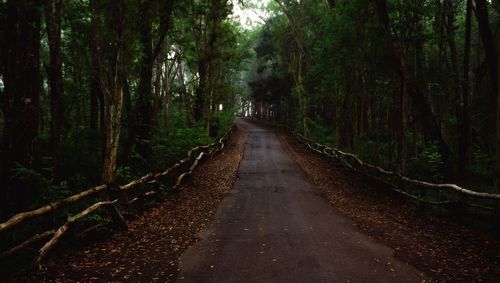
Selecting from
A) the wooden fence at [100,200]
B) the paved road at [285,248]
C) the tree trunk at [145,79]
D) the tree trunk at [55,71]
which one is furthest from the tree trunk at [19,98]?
the paved road at [285,248]

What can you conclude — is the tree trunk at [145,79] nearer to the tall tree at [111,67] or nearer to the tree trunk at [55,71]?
the tall tree at [111,67]

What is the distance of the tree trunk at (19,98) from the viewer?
10648 millimetres

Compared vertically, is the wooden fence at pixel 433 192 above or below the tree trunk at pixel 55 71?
below

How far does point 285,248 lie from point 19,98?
7976 millimetres

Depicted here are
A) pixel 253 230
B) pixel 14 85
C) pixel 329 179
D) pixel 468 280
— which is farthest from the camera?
pixel 329 179

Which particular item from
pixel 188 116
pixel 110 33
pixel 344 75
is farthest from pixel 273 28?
pixel 110 33

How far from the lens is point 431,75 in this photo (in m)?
19.7

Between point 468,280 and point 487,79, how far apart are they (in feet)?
84.0

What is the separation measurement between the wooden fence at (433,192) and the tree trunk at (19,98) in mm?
11333

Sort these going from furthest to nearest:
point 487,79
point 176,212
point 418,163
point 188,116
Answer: point 188,116 < point 487,79 < point 418,163 < point 176,212

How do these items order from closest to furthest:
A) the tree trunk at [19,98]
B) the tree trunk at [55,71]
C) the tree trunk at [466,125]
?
the tree trunk at [19,98], the tree trunk at [55,71], the tree trunk at [466,125]

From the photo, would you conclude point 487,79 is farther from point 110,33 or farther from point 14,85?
point 14,85

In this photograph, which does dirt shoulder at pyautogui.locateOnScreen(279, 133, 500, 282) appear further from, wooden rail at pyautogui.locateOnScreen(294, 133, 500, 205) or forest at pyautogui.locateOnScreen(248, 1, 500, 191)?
forest at pyautogui.locateOnScreen(248, 1, 500, 191)

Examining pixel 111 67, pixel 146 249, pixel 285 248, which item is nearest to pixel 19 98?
pixel 111 67
